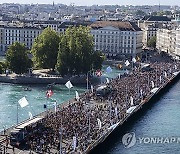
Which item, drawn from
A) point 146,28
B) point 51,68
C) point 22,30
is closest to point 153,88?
point 51,68

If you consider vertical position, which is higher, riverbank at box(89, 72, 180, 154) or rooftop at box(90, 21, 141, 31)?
rooftop at box(90, 21, 141, 31)

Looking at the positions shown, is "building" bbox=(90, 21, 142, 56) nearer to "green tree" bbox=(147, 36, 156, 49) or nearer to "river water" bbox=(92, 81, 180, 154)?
"green tree" bbox=(147, 36, 156, 49)

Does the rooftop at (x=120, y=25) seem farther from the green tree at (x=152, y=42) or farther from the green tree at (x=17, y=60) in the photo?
the green tree at (x=17, y=60)

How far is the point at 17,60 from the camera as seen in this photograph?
74000 millimetres

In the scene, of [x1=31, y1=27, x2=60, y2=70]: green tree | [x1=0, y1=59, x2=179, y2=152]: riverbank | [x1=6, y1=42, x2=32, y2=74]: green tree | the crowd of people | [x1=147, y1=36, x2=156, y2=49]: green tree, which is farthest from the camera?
[x1=147, y1=36, x2=156, y2=49]: green tree

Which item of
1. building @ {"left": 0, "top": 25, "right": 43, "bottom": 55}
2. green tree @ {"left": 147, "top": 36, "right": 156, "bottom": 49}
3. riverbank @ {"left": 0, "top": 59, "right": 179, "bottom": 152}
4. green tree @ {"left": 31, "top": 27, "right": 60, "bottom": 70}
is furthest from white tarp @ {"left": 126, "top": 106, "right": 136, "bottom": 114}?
green tree @ {"left": 147, "top": 36, "right": 156, "bottom": 49}

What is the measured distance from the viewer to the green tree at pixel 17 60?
74.1 metres

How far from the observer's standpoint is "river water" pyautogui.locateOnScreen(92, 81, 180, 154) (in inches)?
1548

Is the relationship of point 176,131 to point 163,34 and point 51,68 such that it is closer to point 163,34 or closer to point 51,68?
point 51,68

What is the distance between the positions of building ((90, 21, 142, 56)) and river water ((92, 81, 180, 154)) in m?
45.3

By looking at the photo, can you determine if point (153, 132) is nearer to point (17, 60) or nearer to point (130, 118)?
point (130, 118)

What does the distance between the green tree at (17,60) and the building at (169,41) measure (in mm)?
43705

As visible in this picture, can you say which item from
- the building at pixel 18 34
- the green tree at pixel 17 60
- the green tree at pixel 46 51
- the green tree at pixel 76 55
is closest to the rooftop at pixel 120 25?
the building at pixel 18 34

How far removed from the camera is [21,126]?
36281mm
